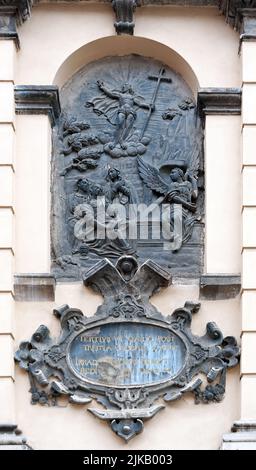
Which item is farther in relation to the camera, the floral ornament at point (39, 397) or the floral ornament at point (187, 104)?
the floral ornament at point (187, 104)

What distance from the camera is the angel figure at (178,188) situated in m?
19.8

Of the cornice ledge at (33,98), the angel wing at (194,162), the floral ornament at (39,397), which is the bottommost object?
→ the floral ornament at (39,397)

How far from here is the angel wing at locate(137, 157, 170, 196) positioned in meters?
19.9

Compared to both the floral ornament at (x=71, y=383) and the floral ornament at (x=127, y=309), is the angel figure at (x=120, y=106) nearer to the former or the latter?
the floral ornament at (x=127, y=309)

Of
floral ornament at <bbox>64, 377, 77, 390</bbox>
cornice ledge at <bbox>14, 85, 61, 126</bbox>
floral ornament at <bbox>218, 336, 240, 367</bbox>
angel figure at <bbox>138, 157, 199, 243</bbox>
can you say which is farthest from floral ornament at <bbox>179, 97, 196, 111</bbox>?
floral ornament at <bbox>64, 377, 77, 390</bbox>

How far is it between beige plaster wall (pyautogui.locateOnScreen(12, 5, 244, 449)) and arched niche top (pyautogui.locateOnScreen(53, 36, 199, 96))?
1cm

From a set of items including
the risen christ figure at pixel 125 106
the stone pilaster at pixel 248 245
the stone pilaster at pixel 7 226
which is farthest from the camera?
the risen christ figure at pixel 125 106

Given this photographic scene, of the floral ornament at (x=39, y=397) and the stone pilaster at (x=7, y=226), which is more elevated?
the stone pilaster at (x=7, y=226)

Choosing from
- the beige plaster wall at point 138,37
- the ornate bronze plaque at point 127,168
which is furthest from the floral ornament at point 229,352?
the beige plaster wall at point 138,37

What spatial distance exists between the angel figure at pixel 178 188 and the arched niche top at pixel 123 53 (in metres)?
1.02

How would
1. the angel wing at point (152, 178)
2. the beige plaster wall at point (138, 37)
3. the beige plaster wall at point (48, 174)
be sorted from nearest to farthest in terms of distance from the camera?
the beige plaster wall at point (48, 174), the angel wing at point (152, 178), the beige plaster wall at point (138, 37)

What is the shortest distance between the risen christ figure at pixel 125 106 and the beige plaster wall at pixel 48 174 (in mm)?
480

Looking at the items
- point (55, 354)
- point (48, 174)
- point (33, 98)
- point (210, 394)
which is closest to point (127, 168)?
point (48, 174)

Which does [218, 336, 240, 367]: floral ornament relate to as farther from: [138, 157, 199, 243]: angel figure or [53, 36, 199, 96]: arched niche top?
[53, 36, 199, 96]: arched niche top
